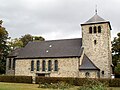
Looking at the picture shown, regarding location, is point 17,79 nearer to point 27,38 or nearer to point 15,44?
point 15,44

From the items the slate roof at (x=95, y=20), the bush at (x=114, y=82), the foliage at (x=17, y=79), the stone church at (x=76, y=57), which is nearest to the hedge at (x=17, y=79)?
the foliage at (x=17, y=79)

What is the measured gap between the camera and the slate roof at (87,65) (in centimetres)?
3616

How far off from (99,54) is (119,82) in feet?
27.7

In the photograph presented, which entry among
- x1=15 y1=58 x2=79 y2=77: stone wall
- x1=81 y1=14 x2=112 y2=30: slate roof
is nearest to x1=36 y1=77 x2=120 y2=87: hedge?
x1=15 y1=58 x2=79 y2=77: stone wall

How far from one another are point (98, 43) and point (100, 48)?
1018mm

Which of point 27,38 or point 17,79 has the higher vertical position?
point 27,38

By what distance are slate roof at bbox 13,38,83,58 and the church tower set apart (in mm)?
1965

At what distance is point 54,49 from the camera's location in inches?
1671

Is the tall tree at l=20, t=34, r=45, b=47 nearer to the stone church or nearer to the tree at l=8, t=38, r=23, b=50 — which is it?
the tree at l=8, t=38, r=23, b=50

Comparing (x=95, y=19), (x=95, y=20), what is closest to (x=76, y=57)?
(x=95, y=20)

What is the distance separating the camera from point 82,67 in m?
37.2

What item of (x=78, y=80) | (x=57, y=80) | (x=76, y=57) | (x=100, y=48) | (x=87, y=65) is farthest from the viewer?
(x=100, y=48)

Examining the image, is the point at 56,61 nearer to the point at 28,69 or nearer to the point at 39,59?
the point at 39,59

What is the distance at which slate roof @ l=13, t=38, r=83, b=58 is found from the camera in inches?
1567
